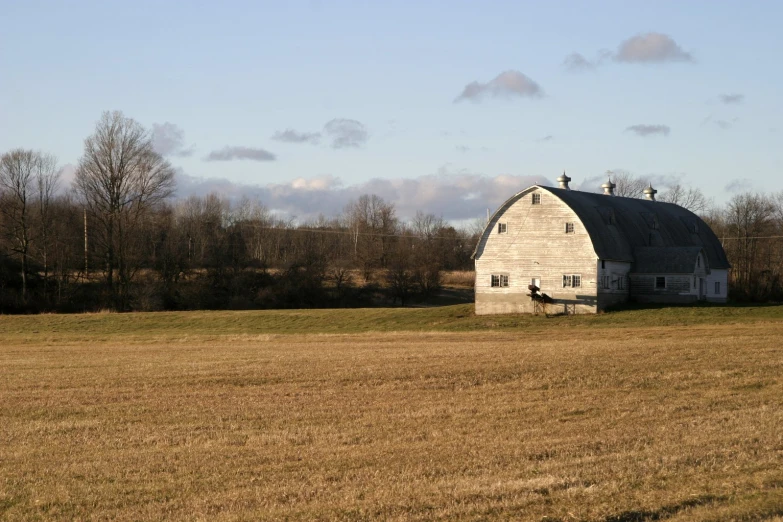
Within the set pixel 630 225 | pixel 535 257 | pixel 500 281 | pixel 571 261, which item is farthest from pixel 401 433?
pixel 630 225

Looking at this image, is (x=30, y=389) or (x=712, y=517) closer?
(x=712, y=517)

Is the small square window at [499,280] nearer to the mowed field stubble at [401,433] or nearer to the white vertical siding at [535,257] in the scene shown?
the white vertical siding at [535,257]

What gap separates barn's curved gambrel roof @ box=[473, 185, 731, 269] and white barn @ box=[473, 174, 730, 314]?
11 centimetres

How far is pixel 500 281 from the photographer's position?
6069 centimetres

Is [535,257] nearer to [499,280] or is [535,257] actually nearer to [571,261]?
[571,261]

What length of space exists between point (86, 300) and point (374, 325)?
3227cm

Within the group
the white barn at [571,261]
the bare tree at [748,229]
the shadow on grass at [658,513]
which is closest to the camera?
the shadow on grass at [658,513]

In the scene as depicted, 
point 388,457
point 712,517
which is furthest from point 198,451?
point 712,517

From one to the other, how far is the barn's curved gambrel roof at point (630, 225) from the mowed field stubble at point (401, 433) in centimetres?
2458

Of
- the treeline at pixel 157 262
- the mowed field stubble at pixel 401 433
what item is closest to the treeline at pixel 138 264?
the treeline at pixel 157 262

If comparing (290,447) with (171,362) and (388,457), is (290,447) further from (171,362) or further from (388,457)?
(171,362)

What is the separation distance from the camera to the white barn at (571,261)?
58250mm

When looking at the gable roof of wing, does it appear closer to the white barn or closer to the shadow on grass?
the white barn

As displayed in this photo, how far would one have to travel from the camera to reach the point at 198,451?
48.1 ft
